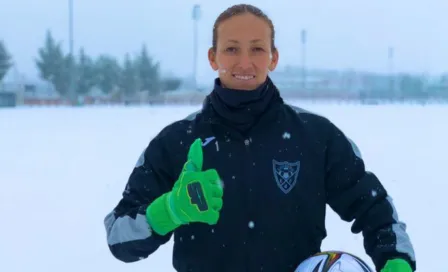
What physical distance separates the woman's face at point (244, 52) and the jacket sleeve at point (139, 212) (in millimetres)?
425

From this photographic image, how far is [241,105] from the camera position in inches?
91.0

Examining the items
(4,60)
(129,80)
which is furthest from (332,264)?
(129,80)

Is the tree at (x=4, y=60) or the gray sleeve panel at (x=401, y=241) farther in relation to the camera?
the tree at (x=4, y=60)

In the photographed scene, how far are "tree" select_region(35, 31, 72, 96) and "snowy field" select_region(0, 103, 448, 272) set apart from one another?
48.6 metres

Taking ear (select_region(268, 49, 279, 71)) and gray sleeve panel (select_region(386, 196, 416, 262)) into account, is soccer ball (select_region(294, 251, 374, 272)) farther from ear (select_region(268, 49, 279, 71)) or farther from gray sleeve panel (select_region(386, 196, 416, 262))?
ear (select_region(268, 49, 279, 71))

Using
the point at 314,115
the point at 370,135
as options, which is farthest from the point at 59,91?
the point at 314,115

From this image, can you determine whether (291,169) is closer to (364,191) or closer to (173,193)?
(364,191)

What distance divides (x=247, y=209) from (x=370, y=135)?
503 inches

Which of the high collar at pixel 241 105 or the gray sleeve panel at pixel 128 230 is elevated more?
the high collar at pixel 241 105

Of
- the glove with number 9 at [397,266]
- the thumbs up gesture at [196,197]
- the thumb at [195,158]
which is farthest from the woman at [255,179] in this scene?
the thumbs up gesture at [196,197]

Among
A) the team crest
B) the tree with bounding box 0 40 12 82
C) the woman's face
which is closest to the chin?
the woman's face

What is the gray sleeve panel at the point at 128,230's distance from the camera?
2164mm

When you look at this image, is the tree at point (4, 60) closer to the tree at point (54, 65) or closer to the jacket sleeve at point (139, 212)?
the tree at point (54, 65)

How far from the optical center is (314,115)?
8.10ft
